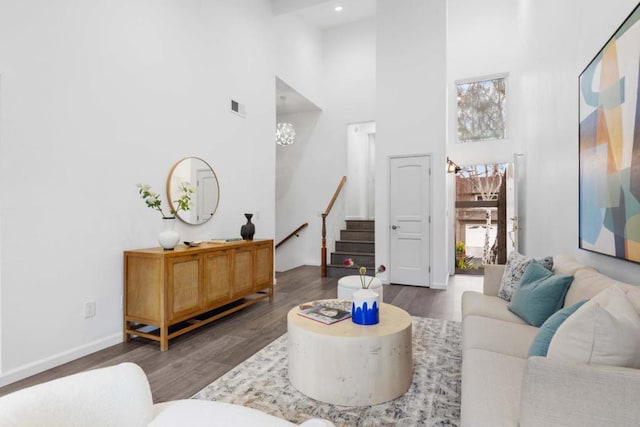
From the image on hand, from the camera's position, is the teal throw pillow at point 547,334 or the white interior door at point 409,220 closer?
the teal throw pillow at point 547,334

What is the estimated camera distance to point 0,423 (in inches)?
31.5

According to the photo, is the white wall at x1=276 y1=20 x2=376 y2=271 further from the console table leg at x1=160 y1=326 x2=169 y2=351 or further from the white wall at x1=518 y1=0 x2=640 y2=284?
the console table leg at x1=160 y1=326 x2=169 y2=351

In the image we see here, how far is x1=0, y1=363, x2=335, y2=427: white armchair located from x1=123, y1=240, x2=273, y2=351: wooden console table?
73.2 inches

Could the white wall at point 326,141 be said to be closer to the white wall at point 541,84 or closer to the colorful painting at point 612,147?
the white wall at point 541,84

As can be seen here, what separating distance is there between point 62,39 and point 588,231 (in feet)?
13.5

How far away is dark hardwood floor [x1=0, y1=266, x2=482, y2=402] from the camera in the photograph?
2.25 m

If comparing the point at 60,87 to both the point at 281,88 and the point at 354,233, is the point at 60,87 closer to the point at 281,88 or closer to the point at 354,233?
the point at 281,88

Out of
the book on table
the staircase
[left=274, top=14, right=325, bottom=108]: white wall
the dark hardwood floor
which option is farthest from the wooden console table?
[left=274, top=14, right=325, bottom=108]: white wall

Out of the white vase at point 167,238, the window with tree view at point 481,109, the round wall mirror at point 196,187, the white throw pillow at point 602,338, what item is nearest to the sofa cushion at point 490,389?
the white throw pillow at point 602,338

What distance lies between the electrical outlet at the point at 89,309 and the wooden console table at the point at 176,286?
25 cm

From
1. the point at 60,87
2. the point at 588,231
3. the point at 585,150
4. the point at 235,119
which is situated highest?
the point at 235,119

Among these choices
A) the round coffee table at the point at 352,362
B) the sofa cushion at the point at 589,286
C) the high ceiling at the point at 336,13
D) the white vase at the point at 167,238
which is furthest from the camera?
the high ceiling at the point at 336,13

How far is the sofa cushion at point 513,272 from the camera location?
2.47m

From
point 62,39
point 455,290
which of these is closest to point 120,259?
point 62,39
